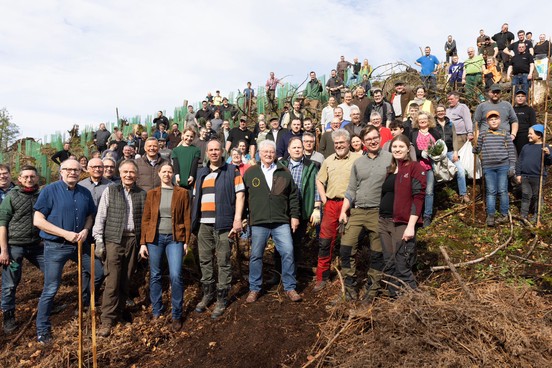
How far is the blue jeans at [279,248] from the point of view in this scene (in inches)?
184

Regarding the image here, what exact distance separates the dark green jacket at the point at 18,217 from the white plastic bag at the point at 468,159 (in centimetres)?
666

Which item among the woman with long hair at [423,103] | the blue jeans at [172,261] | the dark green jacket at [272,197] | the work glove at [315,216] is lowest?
the blue jeans at [172,261]

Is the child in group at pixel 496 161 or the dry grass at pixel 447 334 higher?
the child in group at pixel 496 161

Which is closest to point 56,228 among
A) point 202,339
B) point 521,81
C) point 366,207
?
point 202,339

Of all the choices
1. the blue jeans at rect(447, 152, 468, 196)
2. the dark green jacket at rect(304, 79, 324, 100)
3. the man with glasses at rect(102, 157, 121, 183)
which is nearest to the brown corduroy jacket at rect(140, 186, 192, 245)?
the man with glasses at rect(102, 157, 121, 183)

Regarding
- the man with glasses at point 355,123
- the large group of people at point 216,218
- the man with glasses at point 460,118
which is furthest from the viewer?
the man with glasses at point 460,118

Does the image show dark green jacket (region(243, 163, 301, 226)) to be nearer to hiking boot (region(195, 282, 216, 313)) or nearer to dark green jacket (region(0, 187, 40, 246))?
hiking boot (region(195, 282, 216, 313))

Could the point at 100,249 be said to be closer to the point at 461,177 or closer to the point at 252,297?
the point at 252,297

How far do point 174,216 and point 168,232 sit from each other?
0.20 meters

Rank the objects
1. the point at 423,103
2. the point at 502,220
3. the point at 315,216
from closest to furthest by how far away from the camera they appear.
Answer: the point at 315,216
the point at 502,220
the point at 423,103

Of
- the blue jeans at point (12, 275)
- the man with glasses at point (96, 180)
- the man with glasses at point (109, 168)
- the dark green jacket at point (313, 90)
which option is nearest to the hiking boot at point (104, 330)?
the blue jeans at point (12, 275)

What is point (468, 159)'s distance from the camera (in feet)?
22.5

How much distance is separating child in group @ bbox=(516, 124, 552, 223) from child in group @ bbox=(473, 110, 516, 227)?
0.21 metres

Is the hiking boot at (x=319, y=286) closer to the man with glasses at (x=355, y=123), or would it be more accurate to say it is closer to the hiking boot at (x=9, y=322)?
the man with glasses at (x=355, y=123)
